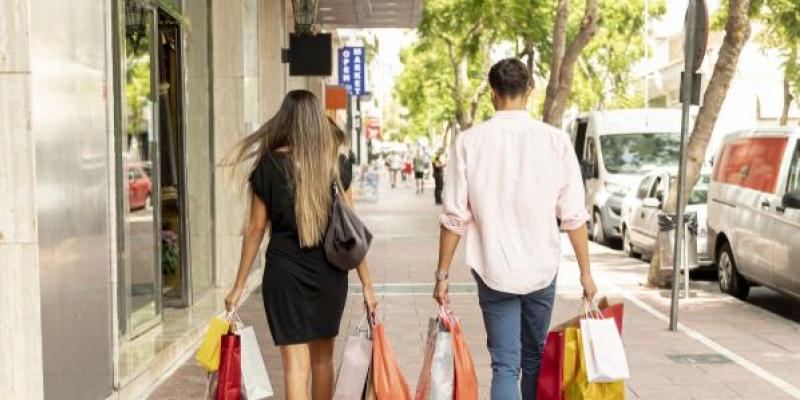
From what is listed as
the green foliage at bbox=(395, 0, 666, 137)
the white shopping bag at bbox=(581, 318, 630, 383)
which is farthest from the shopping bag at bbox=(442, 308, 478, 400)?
the green foliage at bbox=(395, 0, 666, 137)

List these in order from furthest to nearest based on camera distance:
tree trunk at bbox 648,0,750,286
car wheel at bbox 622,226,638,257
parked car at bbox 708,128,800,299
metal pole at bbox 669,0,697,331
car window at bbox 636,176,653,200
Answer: car wheel at bbox 622,226,638,257
car window at bbox 636,176,653,200
tree trunk at bbox 648,0,750,286
parked car at bbox 708,128,800,299
metal pole at bbox 669,0,697,331

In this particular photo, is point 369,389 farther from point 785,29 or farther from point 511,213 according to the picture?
point 785,29

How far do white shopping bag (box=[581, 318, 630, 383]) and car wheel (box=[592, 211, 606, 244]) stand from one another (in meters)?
15.3

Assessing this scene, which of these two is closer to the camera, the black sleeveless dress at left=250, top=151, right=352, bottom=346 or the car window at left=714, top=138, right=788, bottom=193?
the black sleeveless dress at left=250, top=151, right=352, bottom=346

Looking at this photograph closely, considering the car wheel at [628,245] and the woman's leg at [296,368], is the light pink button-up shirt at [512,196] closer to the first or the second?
the woman's leg at [296,368]

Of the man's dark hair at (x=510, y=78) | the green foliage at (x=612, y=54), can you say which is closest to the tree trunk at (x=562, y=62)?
the green foliage at (x=612, y=54)

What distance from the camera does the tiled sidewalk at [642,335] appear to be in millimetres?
7453

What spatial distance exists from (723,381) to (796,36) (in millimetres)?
17456

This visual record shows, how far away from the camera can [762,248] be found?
11023mm

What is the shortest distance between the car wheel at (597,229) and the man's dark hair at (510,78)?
15.3m

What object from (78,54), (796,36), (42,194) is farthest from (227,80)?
(796,36)

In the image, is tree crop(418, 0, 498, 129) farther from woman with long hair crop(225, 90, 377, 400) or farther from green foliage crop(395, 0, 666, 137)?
woman with long hair crop(225, 90, 377, 400)

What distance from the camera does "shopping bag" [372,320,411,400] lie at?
496 cm

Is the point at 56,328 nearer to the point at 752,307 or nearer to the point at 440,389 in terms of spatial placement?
the point at 440,389
